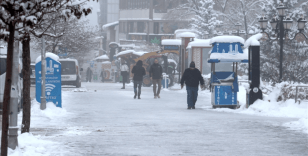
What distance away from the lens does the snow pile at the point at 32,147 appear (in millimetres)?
7458

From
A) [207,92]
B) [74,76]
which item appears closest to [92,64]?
[74,76]

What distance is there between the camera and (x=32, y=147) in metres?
7.97

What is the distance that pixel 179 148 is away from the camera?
8492 millimetres

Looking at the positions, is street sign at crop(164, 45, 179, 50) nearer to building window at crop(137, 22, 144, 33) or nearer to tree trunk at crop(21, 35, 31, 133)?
tree trunk at crop(21, 35, 31, 133)

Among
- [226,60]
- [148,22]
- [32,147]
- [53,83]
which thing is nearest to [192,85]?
[226,60]

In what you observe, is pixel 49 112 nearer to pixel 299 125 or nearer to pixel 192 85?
pixel 192 85

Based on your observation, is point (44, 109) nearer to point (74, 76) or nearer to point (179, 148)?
point (179, 148)

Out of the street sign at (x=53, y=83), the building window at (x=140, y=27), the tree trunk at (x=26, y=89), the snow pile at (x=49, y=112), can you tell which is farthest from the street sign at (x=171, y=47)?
the building window at (x=140, y=27)

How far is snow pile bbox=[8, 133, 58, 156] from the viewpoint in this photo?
7.46 m

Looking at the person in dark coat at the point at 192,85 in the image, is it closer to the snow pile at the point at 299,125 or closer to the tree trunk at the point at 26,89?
the snow pile at the point at 299,125

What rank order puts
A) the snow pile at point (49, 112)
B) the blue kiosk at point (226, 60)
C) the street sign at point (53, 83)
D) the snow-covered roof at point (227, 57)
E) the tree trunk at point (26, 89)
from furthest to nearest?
1. the blue kiosk at point (226, 60)
2. the snow-covered roof at point (227, 57)
3. the street sign at point (53, 83)
4. the snow pile at point (49, 112)
5. the tree trunk at point (26, 89)

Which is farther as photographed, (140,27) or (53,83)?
(140,27)

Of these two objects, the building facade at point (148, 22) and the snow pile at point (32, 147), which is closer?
the snow pile at point (32, 147)

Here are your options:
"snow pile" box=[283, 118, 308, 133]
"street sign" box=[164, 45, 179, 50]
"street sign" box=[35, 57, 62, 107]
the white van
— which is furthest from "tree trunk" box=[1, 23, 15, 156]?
"street sign" box=[164, 45, 179, 50]
